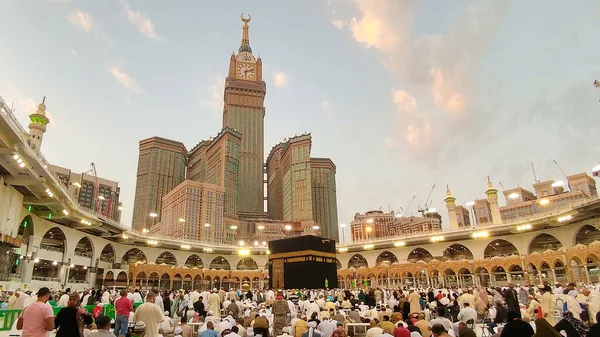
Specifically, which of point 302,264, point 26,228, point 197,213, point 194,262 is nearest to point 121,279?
point 194,262

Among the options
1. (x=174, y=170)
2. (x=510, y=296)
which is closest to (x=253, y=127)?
(x=174, y=170)

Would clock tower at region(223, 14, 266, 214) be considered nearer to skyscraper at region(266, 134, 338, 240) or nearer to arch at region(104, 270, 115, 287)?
skyscraper at region(266, 134, 338, 240)

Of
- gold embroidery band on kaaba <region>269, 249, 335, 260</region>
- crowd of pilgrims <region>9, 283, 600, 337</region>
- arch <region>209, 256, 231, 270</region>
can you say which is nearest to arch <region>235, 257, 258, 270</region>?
arch <region>209, 256, 231, 270</region>

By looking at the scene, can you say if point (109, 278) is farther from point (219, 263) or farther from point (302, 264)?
point (302, 264)

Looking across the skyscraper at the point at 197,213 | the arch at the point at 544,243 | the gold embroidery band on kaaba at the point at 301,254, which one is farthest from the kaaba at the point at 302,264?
the skyscraper at the point at 197,213

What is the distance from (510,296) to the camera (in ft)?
36.4

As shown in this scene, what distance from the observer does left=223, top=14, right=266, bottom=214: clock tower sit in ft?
456

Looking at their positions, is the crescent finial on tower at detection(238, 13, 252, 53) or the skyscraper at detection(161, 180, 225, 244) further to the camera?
the crescent finial on tower at detection(238, 13, 252, 53)

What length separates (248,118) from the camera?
14625 cm

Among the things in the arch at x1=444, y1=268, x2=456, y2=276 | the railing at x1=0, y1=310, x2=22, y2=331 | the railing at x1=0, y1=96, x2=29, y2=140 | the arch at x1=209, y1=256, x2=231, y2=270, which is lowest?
the railing at x1=0, y1=310, x2=22, y2=331

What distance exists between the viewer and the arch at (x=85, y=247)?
113 feet

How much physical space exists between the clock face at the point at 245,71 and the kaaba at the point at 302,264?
134m

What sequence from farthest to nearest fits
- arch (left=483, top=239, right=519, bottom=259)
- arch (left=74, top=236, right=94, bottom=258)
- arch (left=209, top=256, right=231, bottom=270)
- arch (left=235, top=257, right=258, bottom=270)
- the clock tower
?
1. the clock tower
2. arch (left=235, top=257, right=258, bottom=270)
3. arch (left=209, top=256, right=231, bottom=270)
4. arch (left=483, top=239, right=519, bottom=259)
5. arch (left=74, top=236, right=94, bottom=258)

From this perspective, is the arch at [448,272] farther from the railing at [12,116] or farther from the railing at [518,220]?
the railing at [12,116]
